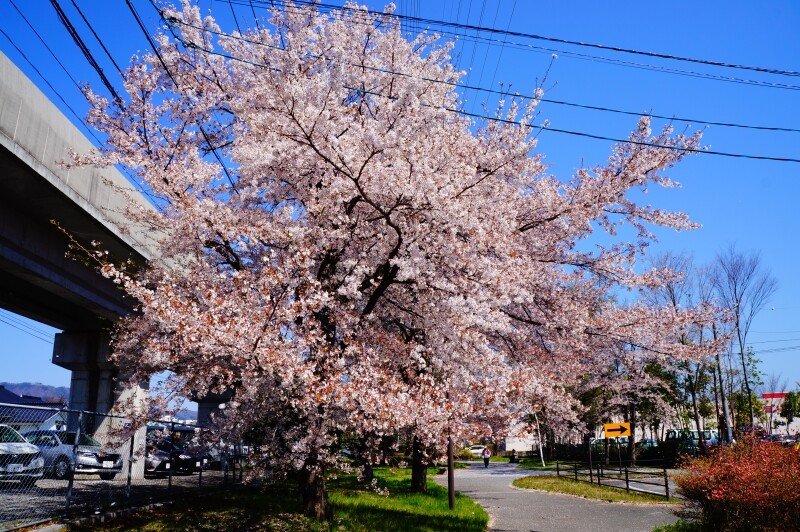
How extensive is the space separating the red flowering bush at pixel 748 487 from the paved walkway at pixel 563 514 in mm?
2870

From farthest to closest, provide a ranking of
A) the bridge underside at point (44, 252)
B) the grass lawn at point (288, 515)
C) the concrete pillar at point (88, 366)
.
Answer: the concrete pillar at point (88, 366) → the bridge underside at point (44, 252) → the grass lawn at point (288, 515)

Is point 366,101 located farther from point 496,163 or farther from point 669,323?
point 669,323

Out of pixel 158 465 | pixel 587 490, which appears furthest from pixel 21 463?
pixel 587 490

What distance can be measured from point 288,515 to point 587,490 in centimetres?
1410

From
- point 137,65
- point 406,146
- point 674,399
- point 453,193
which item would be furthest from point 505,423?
point 674,399

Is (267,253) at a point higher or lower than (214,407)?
higher

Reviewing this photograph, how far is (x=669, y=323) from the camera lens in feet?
44.3

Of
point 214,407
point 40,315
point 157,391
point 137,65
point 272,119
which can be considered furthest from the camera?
point 214,407

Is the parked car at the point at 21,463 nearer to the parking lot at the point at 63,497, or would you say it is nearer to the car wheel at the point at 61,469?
the parking lot at the point at 63,497

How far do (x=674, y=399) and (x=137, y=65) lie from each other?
44.0 m

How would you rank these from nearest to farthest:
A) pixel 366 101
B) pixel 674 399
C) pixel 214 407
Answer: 1. pixel 366 101
2. pixel 674 399
3. pixel 214 407

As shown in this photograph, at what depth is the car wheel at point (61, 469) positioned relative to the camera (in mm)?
10477

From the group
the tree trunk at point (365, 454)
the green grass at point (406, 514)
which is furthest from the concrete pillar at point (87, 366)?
the tree trunk at point (365, 454)

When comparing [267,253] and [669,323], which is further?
[669,323]
